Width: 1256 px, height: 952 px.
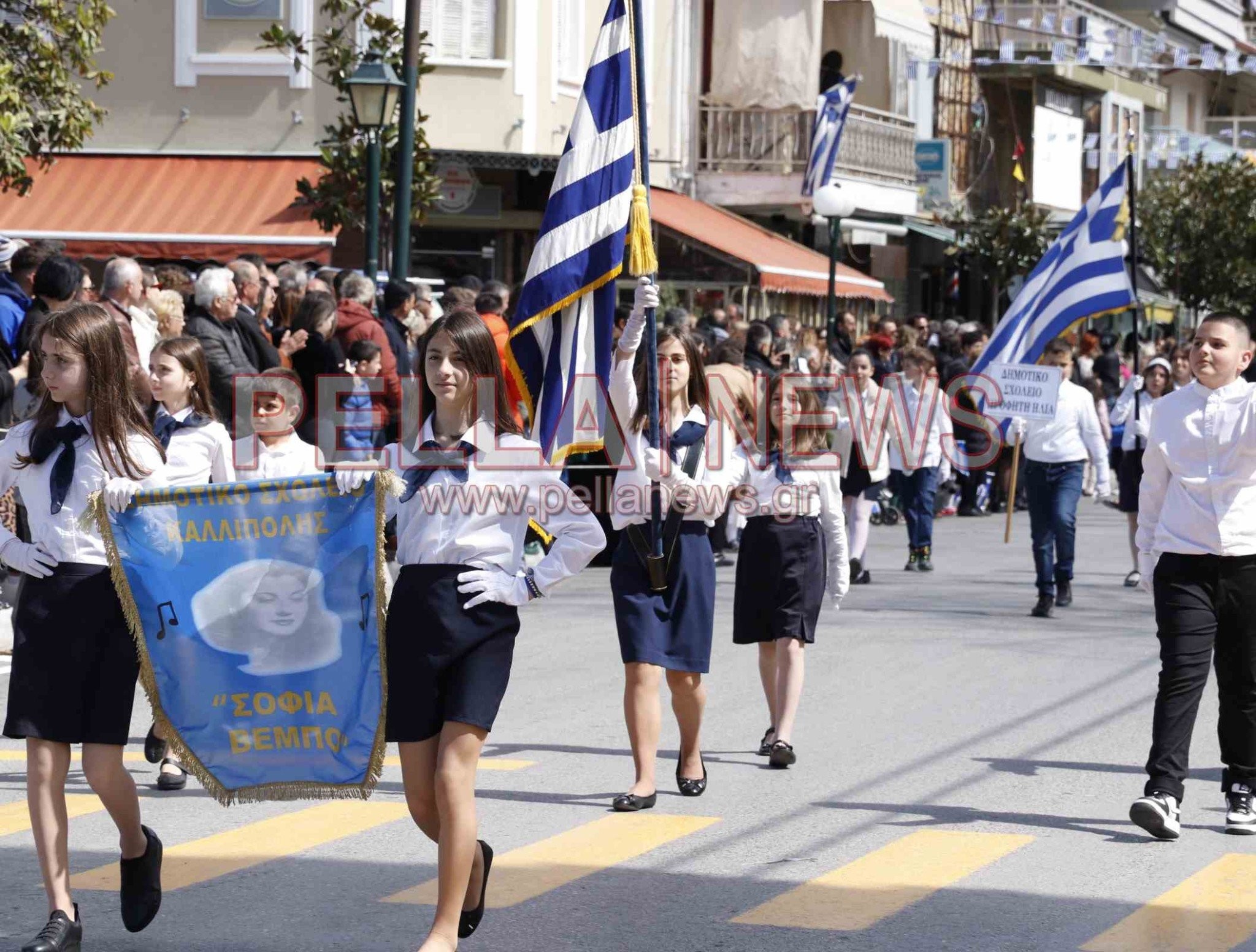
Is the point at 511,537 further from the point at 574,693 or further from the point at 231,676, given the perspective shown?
the point at 574,693

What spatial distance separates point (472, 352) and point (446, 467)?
332mm

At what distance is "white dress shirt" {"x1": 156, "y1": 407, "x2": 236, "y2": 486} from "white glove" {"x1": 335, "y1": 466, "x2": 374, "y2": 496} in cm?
134

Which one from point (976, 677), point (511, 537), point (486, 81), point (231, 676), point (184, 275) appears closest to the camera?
point (511, 537)

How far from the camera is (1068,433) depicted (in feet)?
46.5

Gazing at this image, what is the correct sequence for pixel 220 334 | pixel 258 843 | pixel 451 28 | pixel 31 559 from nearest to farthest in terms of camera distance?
Result: 1. pixel 31 559
2. pixel 258 843
3. pixel 220 334
4. pixel 451 28

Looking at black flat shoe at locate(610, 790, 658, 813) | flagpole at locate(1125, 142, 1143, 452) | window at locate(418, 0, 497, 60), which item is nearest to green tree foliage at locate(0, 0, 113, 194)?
window at locate(418, 0, 497, 60)

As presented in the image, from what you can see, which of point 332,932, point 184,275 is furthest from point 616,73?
point 184,275

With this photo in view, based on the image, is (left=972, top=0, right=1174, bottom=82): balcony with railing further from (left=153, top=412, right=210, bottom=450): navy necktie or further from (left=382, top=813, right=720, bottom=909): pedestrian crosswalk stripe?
(left=153, top=412, right=210, bottom=450): navy necktie

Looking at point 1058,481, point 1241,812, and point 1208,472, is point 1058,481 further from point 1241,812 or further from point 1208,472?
point 1241,812

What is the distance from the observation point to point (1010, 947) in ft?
19.1

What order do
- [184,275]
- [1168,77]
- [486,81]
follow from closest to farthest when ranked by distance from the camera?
1. [184,275]
2. [486,81]
3. [1168,77]

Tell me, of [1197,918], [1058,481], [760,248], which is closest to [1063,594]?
[1058,481]

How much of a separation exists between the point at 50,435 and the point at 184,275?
23.8 ft

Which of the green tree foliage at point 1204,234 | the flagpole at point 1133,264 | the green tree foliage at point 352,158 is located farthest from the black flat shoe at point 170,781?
the green tree foliage at point 1204,234
